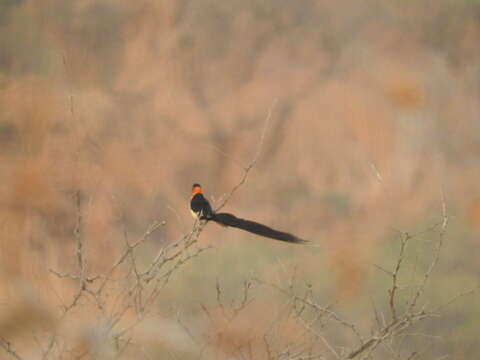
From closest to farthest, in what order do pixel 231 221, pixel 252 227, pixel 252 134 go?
1. pixel 252 227
2. pixel 231 221
3. pixel 252 134

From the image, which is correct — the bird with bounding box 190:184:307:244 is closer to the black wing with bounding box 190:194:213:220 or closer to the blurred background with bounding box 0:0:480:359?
the black wing with bounding box 190:194:213:220

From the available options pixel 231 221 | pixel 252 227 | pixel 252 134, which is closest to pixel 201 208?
pixel 231 221

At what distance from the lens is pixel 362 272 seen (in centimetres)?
554

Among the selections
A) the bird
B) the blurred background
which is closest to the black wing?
the bird

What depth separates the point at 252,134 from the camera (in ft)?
19.9

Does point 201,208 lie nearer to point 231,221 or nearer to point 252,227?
point 231,221

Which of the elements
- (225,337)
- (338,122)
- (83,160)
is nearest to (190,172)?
(83,160)

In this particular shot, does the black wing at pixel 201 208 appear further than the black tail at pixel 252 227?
Yes

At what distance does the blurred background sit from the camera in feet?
18.0

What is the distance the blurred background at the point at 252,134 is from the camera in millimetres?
5480

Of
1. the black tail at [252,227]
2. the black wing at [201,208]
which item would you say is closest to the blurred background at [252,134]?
the black wing at [201,208]

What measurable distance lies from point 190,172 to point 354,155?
1181mm

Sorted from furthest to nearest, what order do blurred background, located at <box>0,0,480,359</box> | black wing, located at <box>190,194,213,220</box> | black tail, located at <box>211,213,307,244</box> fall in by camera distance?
blurred background, located at <box>0,0,480,359</box> < black wing, located at <box>190,194,213,220</box> < black tail, located at <box>211,213,307,244</box>

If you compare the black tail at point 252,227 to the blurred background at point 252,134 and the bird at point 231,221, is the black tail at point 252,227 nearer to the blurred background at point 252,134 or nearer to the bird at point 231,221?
the bird at point 231,221
